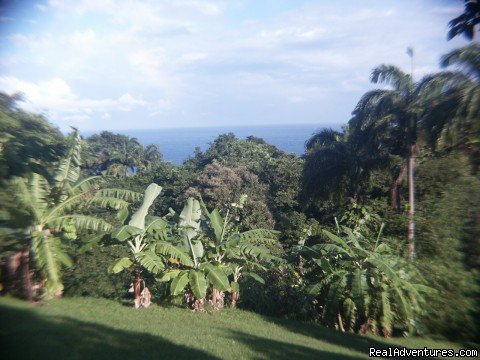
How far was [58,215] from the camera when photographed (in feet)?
31.1

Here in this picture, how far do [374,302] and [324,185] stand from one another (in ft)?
39.0

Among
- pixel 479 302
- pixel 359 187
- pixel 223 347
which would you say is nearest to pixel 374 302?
pixel 479 302

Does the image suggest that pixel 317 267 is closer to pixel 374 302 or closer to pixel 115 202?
pixel 374 302

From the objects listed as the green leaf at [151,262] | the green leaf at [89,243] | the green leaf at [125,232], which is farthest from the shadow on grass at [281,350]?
the green leaf at [89,243]

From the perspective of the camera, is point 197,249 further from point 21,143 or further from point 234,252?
Answer: point 21,143

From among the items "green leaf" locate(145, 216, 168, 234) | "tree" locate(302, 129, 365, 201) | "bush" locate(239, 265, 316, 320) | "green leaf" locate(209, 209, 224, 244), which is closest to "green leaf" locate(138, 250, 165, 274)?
"green leaf" locate(145, 216, 168, 234)

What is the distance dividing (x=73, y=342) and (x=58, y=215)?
389cm

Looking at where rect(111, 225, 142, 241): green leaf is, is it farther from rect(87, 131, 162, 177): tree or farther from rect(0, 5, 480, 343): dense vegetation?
rect(87, 131, 162, 177): tree

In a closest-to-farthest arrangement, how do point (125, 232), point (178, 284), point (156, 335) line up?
point (156, 335) < point (125, 232) < point (178, 284)

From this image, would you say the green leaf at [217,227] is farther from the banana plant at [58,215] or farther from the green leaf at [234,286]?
the banana plant at [58,215]

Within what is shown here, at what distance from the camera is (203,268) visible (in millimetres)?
9766

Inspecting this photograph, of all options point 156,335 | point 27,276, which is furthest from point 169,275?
point 27,276

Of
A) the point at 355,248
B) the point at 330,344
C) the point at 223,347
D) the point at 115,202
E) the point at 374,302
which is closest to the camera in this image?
the point at 223,347

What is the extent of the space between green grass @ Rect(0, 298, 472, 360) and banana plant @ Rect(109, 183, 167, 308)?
93 cm
